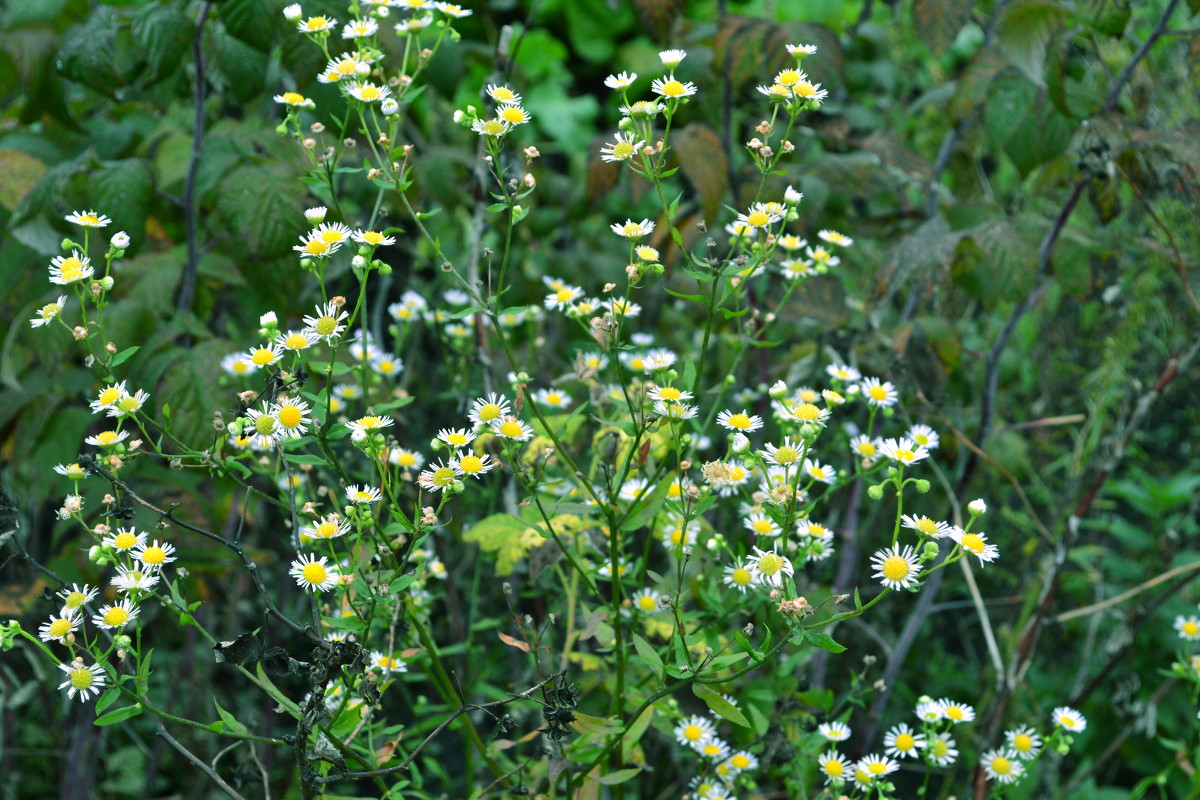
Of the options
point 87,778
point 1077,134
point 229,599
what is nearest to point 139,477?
point 229,599

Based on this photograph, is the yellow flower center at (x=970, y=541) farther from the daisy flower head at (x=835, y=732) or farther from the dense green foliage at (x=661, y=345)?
the daisy flower head at (x=835, y=732)

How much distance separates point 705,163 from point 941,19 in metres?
0.45

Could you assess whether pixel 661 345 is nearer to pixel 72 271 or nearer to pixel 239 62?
pixel 239 62

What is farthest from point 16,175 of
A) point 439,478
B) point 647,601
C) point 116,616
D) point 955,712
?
point 955,712

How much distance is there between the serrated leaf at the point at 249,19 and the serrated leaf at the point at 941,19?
1.03m

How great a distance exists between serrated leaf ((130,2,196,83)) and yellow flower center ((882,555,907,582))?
124cm

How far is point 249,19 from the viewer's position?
141cm

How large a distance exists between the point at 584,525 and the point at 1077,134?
134cm

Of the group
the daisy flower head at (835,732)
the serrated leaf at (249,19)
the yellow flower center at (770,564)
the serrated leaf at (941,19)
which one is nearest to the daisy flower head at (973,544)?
the yellow flower center at (770,564)

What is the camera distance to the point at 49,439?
153 cm

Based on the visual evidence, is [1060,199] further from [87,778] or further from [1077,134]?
[87,778]

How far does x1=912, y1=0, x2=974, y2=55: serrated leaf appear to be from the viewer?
167 centimetres

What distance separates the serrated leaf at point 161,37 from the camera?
4.87 ft

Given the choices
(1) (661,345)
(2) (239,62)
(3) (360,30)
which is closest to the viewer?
(3) (360,30)
